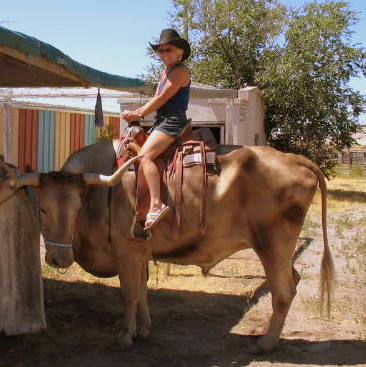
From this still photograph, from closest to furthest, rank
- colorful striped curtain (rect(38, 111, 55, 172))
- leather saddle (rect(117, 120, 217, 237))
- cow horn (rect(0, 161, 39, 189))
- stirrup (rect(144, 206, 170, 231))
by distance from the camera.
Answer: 1. cow horn (rect(0, 161, 39, 189))
2. stirrup (rect(144, 206, 170, 231))
3. leather saddle (rect(117, 120, 217, 237))
4. colorful striped curtain (rect(38, 111, 55, 172))

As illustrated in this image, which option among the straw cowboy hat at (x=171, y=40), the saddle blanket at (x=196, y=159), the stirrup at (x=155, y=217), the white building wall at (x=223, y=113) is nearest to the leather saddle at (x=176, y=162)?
the saddle blanket at (x=196, y=159)

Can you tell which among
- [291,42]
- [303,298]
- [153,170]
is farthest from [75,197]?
[291,42]

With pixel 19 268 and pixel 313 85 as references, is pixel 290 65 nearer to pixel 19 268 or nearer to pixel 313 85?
pixel 313 85

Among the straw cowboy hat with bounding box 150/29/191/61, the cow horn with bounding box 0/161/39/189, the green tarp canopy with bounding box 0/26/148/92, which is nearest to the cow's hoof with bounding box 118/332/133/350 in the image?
the cow horn with bounding box 0/161/39/189

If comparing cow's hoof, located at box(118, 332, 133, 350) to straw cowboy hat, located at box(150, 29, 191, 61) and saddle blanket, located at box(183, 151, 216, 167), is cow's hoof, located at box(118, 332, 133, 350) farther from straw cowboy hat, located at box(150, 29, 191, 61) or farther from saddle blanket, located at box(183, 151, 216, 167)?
straw cowboy hat, located at box(150, 29, 191, 61)

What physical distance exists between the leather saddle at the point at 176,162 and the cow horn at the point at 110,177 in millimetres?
274

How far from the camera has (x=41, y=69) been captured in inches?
221

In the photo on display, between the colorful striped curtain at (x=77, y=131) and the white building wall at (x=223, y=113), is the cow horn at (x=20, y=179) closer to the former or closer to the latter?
the white building wall at (x=223, y=113)

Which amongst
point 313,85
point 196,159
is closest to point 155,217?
point 196,159

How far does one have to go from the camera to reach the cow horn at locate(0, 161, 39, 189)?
4254 mm

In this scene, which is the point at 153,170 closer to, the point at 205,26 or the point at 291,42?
the point at 291,42

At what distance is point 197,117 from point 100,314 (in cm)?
879

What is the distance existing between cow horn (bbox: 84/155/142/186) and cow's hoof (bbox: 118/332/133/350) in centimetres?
143

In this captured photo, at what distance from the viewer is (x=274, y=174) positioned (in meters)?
4.68
